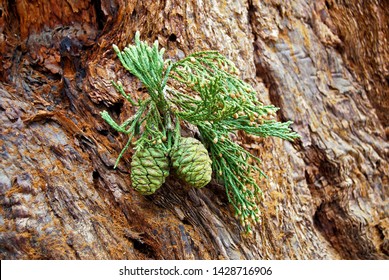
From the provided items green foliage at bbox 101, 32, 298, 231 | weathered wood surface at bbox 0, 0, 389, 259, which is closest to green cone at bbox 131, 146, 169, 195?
green foliage at bbox 101, 32, 298, 231

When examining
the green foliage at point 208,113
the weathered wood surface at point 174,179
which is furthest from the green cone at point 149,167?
the weathered wood surface at point 174,179

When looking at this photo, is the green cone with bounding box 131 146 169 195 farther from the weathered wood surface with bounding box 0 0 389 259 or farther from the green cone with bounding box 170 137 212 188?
the weathered wood surface with bounding box 0 0 389 259

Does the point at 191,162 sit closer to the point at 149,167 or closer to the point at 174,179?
the point at 149,167

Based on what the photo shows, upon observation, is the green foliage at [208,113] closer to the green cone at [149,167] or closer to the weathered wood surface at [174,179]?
the green cone at [149,167]

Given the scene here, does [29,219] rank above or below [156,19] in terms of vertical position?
below

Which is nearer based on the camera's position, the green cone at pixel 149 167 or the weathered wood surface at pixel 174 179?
the green cone at pixel 149 167

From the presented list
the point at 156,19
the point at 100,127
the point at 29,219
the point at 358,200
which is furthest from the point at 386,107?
the point at 29,219

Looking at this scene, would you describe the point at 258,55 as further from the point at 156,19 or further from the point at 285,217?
the point at 285,217
